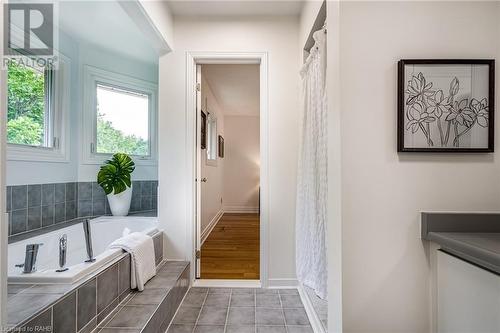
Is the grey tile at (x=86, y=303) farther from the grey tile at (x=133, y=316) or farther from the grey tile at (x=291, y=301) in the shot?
the grey tile at (x=291, y=301)

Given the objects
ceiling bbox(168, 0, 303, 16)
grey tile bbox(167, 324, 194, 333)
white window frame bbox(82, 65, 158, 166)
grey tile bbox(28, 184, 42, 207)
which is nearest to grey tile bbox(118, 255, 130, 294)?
grey tile bbox(167, 324, 194, 333)

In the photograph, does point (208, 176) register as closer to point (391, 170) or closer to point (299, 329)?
point (299, 329)

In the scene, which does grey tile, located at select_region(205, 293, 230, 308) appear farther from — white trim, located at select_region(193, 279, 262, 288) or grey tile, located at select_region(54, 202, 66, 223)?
grey tile, located at select_region(54, 202, 66, 223)

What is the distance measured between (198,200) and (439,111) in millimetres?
2022

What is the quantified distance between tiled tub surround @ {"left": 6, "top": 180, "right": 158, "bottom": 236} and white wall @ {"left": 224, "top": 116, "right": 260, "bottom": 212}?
3.21 meters

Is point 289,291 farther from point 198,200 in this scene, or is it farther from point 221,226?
point 221,226

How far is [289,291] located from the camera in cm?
225

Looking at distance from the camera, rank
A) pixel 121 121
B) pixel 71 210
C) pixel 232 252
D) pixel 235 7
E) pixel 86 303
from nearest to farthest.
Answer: pixel 86 303, pixel 235 7, pixel 71 210, pixel 121 121, pixel 232 252

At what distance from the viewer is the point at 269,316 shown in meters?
1.87

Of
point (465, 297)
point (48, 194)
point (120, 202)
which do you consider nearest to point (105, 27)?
point (48, 194)

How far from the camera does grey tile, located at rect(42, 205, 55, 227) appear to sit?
7.42ft

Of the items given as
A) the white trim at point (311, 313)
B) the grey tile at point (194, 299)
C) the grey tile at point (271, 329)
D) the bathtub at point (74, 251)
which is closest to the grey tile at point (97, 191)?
the bathtub at point (74, 251)

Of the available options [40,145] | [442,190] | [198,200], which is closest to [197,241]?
[198,200]

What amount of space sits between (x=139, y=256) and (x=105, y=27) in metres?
2.25
